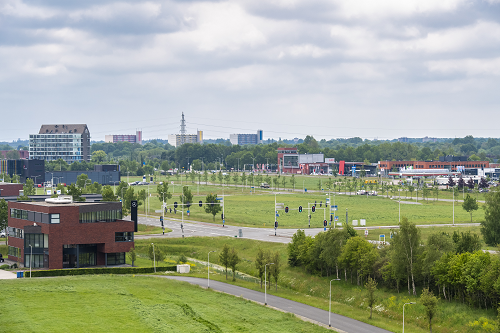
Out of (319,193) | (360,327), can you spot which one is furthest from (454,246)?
(319,193)

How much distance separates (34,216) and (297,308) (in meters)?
43.3

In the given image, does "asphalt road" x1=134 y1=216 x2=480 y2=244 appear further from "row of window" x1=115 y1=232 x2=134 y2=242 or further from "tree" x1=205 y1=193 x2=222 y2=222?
"row of window" x1=115 y1=232 x2=134 y2=242

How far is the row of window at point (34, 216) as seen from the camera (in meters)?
77.1

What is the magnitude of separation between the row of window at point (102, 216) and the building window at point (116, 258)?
18.4ft

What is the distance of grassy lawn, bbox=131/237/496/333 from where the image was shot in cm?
5572

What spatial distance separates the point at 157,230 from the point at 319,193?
3216 inches

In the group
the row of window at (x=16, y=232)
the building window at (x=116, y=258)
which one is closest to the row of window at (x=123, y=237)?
the building window at (x=116, y=258)

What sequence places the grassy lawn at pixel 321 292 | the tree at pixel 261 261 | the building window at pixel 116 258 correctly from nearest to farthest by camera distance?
the grassy lawn at pixel 321 292 → the tree at pixel 261 261 → the building window at pixel 116 258

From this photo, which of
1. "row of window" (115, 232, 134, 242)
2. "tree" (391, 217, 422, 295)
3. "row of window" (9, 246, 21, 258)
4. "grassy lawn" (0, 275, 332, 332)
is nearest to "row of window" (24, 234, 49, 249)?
"row of window" (9, 246, 21, 258)

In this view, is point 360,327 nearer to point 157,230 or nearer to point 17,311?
point 17,311

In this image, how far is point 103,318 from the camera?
53.1 m

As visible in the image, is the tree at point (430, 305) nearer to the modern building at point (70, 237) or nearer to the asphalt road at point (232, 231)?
the asphalt road at point (232, 231)

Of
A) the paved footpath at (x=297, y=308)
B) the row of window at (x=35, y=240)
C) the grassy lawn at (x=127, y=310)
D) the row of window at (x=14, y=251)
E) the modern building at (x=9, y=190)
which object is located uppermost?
the modern building at (x=9, y=190)

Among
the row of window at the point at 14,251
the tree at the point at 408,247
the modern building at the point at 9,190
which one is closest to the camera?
the tree at the point at 408,247
